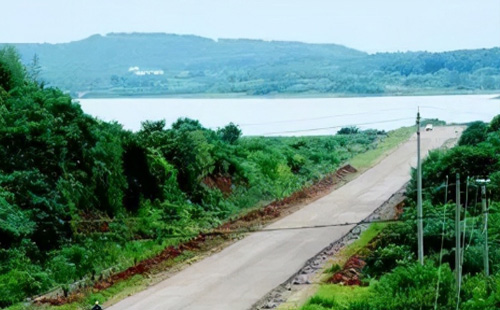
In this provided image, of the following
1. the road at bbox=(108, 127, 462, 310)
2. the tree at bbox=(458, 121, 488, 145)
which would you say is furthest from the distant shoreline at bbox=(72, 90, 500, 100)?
the road at bbox=(108, 127, 462, 310)

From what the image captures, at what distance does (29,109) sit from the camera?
35.4m

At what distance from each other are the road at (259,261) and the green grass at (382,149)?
466 inches

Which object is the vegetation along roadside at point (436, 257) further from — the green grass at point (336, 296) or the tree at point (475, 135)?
the tree at point (475, 135)

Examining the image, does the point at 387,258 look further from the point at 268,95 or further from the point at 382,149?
the point at 268,95

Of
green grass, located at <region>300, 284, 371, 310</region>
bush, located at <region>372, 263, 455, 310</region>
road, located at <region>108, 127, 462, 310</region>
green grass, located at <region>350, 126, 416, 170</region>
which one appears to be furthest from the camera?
green grass, located at <region>350, 126, 416, 170</region>

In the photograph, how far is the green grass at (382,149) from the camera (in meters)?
62.6

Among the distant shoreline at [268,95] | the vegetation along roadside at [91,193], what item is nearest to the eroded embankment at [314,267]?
the vegetation along roadside at [91,193]

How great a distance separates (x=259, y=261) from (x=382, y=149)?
42.5 metres

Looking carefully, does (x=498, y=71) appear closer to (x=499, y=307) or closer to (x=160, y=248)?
(x=160, y=248)

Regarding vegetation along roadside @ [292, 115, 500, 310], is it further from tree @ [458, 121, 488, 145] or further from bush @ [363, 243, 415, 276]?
tree @ [458, 121, 488, 145]

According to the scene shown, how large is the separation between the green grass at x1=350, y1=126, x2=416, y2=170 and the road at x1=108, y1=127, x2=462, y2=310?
11.8 meters

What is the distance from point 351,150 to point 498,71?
71.9 meters

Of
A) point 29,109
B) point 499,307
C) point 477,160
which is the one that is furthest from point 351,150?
point 499,307

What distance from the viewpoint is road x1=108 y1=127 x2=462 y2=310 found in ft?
85.8
